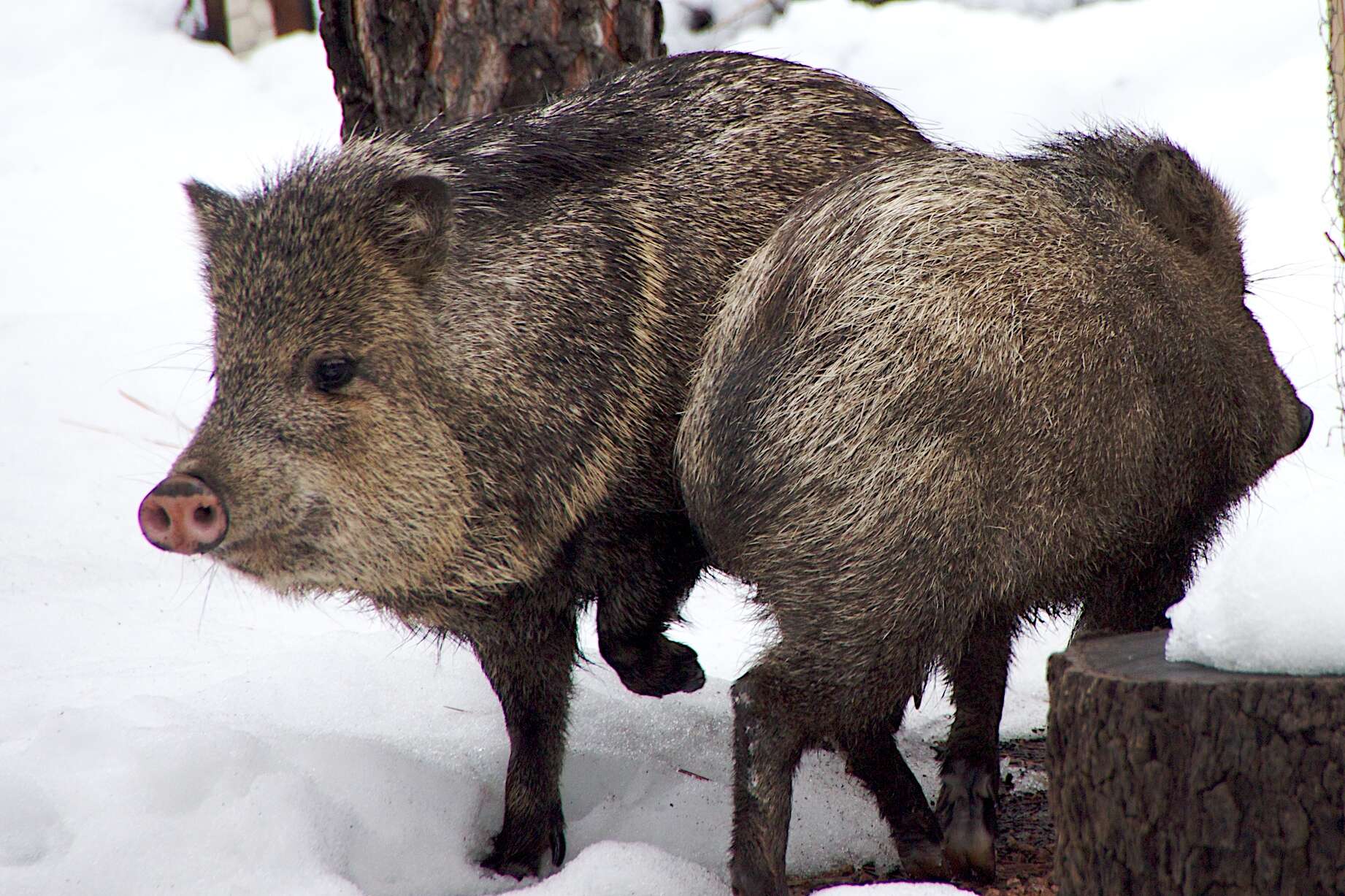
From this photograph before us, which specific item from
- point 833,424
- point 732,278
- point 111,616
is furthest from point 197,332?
point 833,424

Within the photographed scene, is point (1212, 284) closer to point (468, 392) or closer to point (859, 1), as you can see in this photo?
point (468, 392)

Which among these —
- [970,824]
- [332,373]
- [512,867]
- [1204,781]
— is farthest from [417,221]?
[1204,781]

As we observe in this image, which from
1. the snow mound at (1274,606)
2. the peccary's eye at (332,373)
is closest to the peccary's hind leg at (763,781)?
the snow mound at (1274,606)

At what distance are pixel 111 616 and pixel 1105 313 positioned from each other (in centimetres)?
331

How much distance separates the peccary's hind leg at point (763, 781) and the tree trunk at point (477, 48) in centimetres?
191

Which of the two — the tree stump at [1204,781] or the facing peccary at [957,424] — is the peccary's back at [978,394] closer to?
the facing peccary at [957,424]

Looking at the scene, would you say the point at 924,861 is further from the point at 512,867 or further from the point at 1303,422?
the point at 1303,422

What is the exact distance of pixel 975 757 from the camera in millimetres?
2910

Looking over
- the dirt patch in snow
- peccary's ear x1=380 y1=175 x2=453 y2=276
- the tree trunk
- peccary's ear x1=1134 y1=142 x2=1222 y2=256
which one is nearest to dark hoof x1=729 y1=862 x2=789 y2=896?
the dirt patch in snow

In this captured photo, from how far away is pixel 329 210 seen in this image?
2775 millimetres

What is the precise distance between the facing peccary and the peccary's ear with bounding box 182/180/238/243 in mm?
1006

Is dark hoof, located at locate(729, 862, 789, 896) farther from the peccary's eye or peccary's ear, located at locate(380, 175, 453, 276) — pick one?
peccary's ear, located at locate(380, 175, 453, 276)

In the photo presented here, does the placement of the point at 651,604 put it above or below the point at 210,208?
below

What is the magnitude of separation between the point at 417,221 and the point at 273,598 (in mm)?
2450
